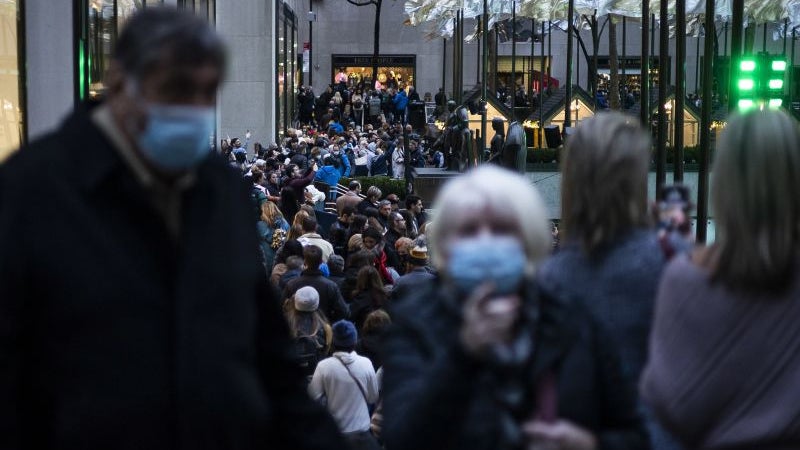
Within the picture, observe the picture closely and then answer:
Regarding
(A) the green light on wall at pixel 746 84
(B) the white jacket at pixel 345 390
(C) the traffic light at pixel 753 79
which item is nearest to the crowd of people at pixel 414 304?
(B) the white jacket at pixel 345 390

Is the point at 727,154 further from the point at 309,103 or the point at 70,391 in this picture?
the point at 309,103

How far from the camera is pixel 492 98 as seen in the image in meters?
38.9

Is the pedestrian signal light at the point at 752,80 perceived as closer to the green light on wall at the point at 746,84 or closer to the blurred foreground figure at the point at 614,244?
the green light on wall at the point at 746,84

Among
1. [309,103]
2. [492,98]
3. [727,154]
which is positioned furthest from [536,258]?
[309,103]

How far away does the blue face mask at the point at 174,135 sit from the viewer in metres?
2.67

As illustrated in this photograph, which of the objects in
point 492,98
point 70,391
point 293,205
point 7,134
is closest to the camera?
point 70,391

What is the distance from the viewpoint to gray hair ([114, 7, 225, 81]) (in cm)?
271

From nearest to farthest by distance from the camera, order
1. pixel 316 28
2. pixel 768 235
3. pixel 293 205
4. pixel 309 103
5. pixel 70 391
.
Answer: pixel 70 391 < pixel 768 235 < pixel 293 205 < pixel 309 103 < pixel 316 28

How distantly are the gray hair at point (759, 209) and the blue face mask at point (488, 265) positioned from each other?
63 centimetres

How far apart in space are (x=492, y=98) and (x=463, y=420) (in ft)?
119

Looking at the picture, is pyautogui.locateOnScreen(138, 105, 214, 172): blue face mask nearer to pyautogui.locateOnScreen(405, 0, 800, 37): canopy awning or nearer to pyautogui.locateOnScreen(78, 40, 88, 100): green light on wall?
pyautogui.locateOnScreen(78, 40, 88, 100): green light on wall

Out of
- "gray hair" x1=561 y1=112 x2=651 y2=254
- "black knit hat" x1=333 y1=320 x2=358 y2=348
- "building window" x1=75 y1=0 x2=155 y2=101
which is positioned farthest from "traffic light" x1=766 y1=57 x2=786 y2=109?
"gray hair" x1=561 y1=112 x2=651 y2=254

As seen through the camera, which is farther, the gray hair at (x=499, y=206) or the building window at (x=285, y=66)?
the building window at (x=285, y=66)

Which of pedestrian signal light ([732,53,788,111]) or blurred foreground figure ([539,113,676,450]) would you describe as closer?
blurred foreground figure ([539,113,676,450])
